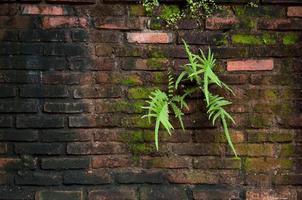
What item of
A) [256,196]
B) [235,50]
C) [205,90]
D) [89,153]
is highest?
[235,50]

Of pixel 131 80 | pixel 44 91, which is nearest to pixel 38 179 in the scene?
pixel 44 91

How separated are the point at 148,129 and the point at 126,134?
12cm

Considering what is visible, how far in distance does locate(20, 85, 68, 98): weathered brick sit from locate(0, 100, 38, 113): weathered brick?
42 millimetres

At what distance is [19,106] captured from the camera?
240 centimetres

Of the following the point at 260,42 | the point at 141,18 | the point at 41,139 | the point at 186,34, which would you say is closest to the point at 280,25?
the point at 260,42

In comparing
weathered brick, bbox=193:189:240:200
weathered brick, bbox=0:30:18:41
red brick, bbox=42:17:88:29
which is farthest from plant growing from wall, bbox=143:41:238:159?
weathered brick, bbox=0:30:18:41

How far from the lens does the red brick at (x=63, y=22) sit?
7.91 feet

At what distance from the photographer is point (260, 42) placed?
245 centimetres

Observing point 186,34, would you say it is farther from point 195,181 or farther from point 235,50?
point 195,181

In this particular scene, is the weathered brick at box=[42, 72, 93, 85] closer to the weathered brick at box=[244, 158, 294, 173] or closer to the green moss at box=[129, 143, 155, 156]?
the green moss at box=[129, 143, 155, 156]

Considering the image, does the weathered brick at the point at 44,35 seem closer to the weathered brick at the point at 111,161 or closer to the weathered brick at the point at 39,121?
the weathered brick at the point at 39,121

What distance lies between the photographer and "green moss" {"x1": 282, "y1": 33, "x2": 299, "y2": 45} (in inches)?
96.5

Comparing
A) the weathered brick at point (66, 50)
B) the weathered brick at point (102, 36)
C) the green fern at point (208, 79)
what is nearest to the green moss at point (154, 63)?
the green fern at point (208, 79)

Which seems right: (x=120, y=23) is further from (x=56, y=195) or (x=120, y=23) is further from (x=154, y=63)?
(x=56, y=195)
